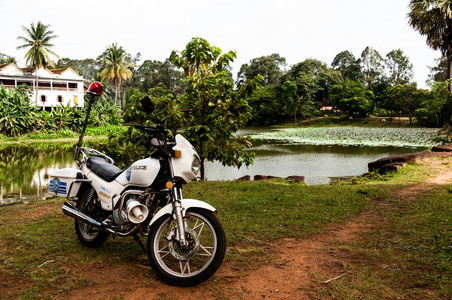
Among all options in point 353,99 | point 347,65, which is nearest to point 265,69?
point 347,65

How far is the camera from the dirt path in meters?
2.62

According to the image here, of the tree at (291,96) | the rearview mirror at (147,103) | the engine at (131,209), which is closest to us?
the rearview mirror at (147,103)

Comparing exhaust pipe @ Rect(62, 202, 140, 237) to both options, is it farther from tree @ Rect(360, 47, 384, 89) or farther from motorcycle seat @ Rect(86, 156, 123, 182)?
tree @ Rect(360, 47, 384, 89)

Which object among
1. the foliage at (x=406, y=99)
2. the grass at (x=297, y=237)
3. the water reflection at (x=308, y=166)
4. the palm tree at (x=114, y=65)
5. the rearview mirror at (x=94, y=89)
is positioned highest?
the palm tree at (x=114, y=65)

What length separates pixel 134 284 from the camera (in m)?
2.79

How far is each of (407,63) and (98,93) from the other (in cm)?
6767

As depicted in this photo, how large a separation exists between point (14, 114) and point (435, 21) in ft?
102

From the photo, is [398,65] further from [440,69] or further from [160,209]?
[160,209]

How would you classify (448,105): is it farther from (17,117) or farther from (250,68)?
(250,68)

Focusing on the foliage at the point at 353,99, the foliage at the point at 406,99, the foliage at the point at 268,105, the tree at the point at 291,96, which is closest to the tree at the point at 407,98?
the foliage at the point at 406,99

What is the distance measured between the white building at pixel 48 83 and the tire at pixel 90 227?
39433mm

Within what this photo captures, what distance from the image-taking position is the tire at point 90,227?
140 inches

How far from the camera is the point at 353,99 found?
4472 cm

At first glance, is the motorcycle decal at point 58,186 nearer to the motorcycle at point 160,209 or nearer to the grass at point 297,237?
the motorcycle at point 160,209
